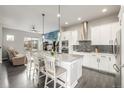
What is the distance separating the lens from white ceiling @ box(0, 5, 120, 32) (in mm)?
2155

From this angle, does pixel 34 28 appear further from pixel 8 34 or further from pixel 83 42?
pixel 83 42

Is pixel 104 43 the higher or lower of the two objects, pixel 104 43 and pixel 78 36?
the lower

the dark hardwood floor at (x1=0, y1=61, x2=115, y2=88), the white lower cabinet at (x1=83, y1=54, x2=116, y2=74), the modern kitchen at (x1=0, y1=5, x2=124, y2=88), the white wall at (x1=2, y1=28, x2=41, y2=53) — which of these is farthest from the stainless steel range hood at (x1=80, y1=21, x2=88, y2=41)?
the white wall at (x1=2, y1=28, x2=41, y2=53)

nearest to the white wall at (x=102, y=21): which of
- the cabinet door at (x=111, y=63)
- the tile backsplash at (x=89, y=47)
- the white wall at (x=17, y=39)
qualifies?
the tile backsplash at (x=89, y=47)

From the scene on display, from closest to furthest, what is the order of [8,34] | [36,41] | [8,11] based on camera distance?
1. [8,11]
2. [8,34]
3. [36,41]

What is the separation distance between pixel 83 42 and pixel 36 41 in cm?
165

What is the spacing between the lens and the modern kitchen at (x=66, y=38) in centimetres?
218

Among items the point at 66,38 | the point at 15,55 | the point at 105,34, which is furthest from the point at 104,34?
the point at 15,55

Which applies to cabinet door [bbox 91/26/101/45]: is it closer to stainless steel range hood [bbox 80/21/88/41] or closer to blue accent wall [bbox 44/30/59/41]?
stainless steel range hood [bbox 80/21/88/41]

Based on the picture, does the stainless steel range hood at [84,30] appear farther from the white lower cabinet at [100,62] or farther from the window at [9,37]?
the window at [9,37]

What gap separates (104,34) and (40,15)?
7.01ft

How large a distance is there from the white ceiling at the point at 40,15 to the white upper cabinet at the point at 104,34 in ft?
1.13

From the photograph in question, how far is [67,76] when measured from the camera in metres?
2.17
